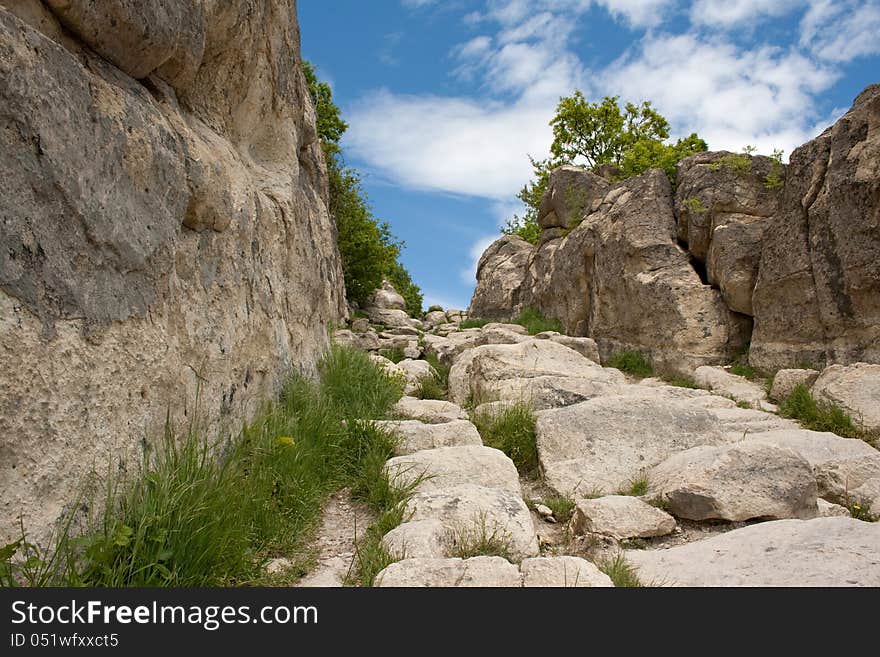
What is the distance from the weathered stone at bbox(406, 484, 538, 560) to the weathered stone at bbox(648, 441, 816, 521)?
111 centimetres

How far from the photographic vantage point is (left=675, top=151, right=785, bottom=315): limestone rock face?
9.27 meters

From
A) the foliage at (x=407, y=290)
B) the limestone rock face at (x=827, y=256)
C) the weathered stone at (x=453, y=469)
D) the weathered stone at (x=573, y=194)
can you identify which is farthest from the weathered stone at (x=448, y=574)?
the foliage at (x=407, y=290)

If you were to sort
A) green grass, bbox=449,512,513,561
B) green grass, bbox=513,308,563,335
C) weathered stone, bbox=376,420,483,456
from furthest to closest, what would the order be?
green grass, bbox=513,308,563,335
weathered stone, bbox=376,420,483,456
green grass, bbox=449,512,513,561

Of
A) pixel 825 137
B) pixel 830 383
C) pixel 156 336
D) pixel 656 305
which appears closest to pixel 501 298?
pixel 656 305

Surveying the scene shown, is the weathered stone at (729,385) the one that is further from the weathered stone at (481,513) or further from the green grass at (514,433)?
the weathered stone at (481,513)

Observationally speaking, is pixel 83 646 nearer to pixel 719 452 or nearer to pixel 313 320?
pixel 719 452

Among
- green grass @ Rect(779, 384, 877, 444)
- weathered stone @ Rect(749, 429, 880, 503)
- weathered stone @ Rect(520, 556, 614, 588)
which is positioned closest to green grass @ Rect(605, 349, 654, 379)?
green grass @ Rect(779, 384, 877, 444)

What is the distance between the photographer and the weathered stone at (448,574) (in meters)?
2.49

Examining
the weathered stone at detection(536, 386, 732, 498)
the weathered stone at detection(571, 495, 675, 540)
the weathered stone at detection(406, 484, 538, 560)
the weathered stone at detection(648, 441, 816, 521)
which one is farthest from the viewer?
the weathered stone at detection(536, 386, 732, 498)

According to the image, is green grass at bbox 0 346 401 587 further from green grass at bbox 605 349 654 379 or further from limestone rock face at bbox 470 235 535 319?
limestone rock face at bbox 470 235 535 319

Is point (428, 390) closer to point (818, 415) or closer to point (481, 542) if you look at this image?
point (818, 415)

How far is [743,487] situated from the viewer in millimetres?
3838

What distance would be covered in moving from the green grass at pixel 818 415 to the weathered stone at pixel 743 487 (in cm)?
235

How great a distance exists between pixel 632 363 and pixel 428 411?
565 cm
